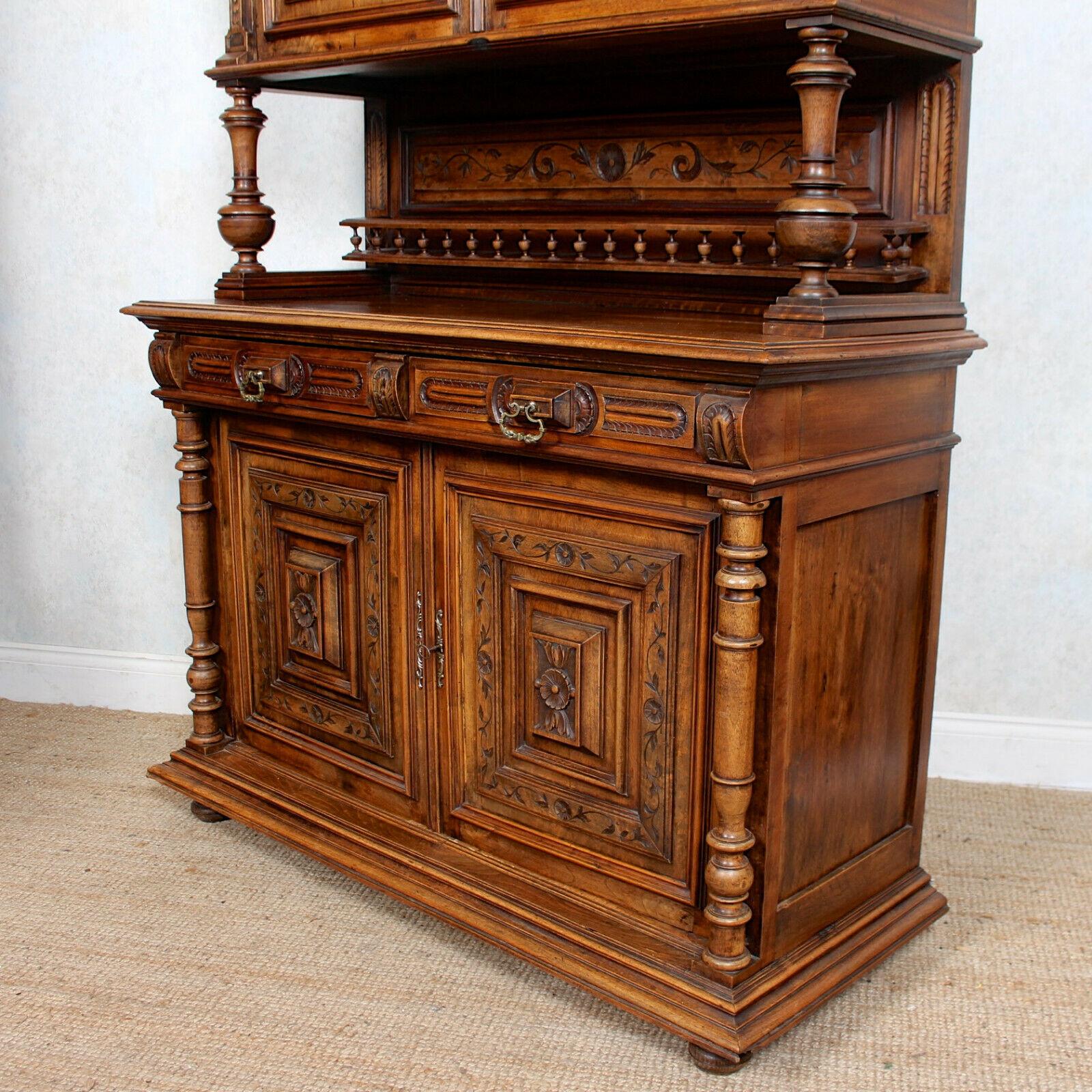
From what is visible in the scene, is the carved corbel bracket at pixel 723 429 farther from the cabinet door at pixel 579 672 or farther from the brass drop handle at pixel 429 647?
the brass drop handle at pixel 429 647

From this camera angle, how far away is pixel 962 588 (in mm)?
2938

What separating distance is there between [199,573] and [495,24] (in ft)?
4.27

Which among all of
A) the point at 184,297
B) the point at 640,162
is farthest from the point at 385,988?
the point at 184,297

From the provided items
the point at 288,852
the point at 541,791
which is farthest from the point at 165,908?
the point at 541,791

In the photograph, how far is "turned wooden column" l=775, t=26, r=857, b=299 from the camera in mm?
1739

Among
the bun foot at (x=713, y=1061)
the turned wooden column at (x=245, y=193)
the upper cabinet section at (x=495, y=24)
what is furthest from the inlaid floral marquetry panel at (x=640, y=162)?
the bun foot at (x=713, y=1061)

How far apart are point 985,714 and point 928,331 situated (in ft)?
4.10

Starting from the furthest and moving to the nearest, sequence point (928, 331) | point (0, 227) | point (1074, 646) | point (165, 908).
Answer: point (0, 227) → point (1074, 646) → point (165, 908) → point (928, 331)

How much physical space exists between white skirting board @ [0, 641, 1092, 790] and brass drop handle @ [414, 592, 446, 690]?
130cm

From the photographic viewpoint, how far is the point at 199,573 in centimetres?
278

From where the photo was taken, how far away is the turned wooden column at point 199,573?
2717mm

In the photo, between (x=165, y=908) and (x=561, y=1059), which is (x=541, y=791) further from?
(x=165, y=908)

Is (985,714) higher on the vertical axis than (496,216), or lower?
lower

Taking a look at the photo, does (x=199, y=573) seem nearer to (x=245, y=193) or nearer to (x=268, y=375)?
(x=268, y=375)
